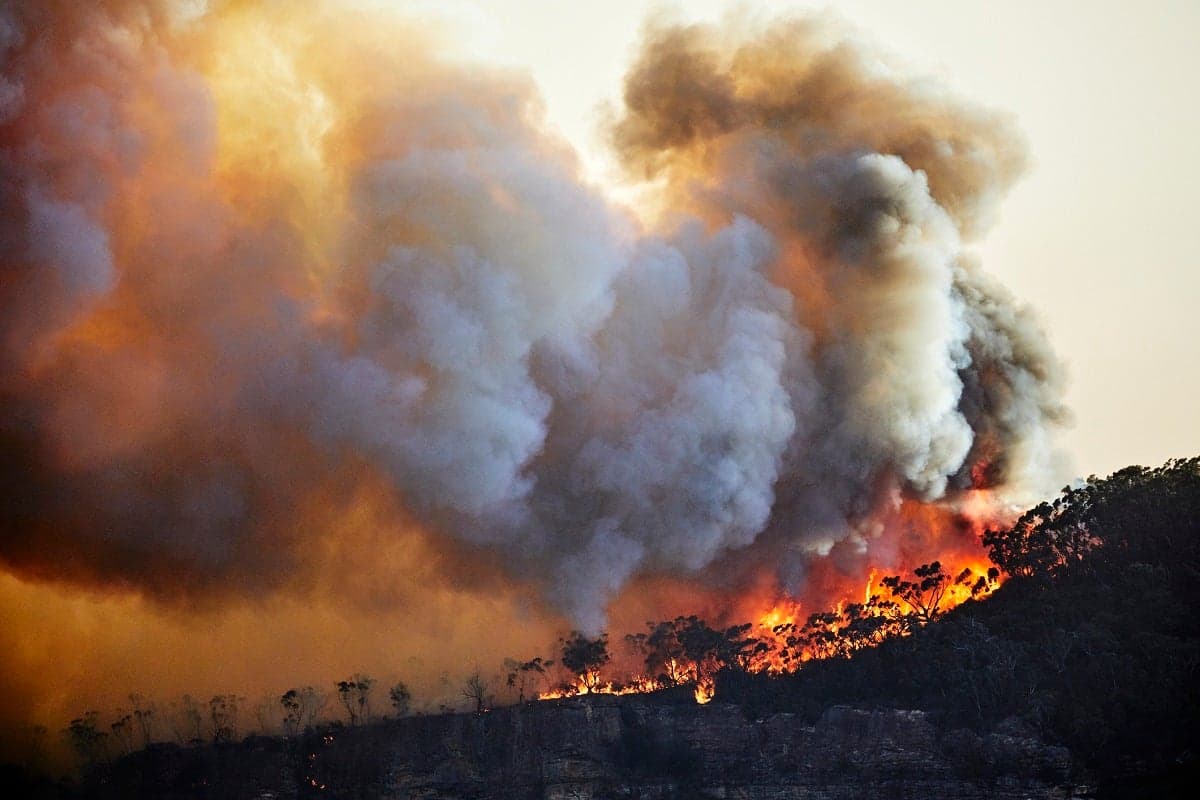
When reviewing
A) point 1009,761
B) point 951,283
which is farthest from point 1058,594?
point 951,283

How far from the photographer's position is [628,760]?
94125mm

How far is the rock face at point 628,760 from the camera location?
86250mm

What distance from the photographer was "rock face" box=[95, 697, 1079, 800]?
86.2 m

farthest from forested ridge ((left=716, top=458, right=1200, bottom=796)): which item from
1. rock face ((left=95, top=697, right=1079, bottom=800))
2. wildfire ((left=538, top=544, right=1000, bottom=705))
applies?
rock face ((left=95, top=697, right=1079, bottom=800))

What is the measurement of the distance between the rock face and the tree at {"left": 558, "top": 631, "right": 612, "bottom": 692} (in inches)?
168

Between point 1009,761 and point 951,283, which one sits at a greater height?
point 951,283

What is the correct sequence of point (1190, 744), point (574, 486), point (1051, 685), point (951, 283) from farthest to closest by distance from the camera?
point (951, 283)
point (574, 486)
point (1051, 685)
point (1190, 744)

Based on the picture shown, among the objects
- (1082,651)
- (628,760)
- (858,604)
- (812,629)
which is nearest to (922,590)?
(858,604)

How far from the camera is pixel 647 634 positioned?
10294 centimetres

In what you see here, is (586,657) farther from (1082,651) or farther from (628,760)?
(1082,651)

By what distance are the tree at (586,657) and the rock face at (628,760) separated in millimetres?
4277

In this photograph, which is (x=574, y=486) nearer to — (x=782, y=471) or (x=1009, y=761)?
(x=782, y=471)

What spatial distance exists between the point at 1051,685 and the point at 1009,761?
21.9 ft

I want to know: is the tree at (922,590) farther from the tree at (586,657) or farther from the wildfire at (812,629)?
the tree at (586,657)
